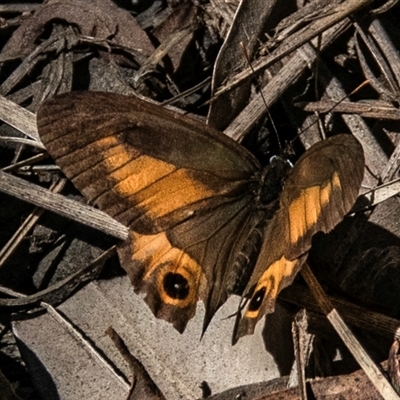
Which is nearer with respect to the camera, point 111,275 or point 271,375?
point 271,375

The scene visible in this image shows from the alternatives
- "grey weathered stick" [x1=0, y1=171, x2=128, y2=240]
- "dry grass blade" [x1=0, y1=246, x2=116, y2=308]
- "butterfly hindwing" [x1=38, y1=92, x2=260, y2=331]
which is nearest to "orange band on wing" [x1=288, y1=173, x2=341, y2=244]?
"butterfly hindwing" [x1=38, y1=92, x2=260, y2=331]

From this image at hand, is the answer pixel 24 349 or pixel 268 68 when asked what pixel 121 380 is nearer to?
pixel 24 349

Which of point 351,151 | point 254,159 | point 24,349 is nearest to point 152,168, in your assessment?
point 254,159

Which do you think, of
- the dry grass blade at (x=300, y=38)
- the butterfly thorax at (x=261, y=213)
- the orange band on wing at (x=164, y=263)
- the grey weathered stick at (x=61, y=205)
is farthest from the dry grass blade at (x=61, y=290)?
the dry grass blade at (x=300, y=38)

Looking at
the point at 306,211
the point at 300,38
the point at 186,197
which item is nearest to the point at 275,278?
the point at 306,211

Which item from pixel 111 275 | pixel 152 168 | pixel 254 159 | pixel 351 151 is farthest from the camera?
pixel 111 275

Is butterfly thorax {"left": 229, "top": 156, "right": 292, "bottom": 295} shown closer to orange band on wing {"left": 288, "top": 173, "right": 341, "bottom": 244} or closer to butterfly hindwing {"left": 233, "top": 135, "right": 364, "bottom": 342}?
butterfly hindwing {"left": 233, "top": 135, "right": 364, "bottom": 342}

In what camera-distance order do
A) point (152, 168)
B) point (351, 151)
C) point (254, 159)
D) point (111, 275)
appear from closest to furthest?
point (351, 151), point (152, 168), point (254, 159), point (111, 275)

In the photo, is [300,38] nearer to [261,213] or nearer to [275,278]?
[261,213]
